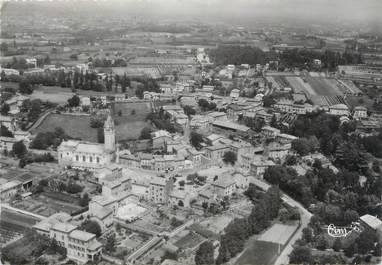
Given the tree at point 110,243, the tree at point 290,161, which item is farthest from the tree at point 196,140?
the tree at point 110,243

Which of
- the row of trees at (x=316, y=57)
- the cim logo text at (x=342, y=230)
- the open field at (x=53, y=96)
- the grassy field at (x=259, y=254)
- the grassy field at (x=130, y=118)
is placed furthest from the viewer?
the row of trees at (x=316, y=57)

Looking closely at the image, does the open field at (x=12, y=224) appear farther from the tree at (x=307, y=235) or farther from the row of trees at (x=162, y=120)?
the row of trees at (x=162, y=120)

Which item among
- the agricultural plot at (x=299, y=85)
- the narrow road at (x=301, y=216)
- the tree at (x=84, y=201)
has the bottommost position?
the narrow road at (x=301, y=216)

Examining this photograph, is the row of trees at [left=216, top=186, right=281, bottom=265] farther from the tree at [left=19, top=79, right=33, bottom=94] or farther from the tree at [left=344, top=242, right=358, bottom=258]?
the tree at [left=19, top=79, right=33, bottom=94]

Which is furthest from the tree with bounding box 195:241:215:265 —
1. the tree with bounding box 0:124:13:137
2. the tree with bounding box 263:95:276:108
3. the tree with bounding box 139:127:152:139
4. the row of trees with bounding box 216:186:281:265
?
the tree with bounding box 263:95:276:108

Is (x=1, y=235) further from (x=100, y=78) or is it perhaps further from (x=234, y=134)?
(x=100, y=78)

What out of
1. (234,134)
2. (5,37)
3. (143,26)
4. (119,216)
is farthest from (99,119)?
(143,26)

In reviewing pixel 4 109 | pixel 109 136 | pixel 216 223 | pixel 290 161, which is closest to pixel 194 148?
pixel 109 136
